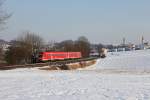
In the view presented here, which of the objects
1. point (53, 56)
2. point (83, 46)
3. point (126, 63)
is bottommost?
point (126, 63)

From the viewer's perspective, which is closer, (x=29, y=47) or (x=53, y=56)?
(x=53, y=56)

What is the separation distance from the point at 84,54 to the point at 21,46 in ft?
195

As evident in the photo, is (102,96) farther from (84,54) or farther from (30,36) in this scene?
(84,54)

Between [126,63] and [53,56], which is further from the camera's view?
[126,63]

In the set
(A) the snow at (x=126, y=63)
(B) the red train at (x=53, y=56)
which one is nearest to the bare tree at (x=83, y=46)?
(A) the snow at (x=126, y=63)

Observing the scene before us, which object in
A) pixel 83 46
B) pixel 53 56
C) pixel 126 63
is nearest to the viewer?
pixel 53 56

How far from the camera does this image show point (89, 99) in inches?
464

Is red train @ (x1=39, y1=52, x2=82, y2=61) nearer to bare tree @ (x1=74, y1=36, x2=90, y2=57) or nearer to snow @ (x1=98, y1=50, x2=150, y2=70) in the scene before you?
snow @ (x1=98, y1=50, x2=150, y2=70)

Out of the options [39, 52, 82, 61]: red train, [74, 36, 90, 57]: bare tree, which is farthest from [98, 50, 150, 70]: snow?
[74, 36, 90, 57]: bare tree

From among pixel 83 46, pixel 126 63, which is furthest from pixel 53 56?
pixel 83 46

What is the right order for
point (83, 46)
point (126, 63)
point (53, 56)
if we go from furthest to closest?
point (83, 46) → point (126, 63) → point (53, 56)

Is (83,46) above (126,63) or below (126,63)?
above

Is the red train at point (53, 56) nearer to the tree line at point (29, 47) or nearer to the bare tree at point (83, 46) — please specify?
the tree line at point (29, 47)

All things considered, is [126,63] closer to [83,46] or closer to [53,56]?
[53,56]
